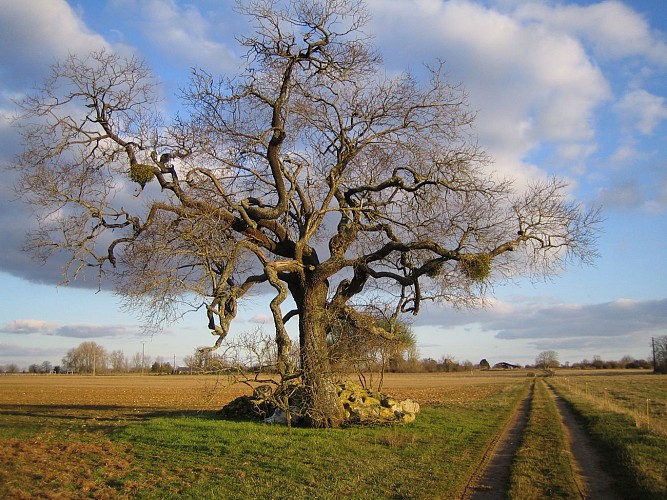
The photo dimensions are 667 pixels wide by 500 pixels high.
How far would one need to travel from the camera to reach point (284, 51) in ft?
56.1

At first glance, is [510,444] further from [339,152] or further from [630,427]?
[339,152]

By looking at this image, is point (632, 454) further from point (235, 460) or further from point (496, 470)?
point (235, 460)

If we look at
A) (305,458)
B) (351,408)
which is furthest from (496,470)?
(351,408)

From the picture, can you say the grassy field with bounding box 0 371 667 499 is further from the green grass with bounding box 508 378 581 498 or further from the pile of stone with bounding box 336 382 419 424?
the pile of stone with bounding box 336 382 419 424

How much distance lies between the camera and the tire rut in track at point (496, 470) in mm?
9758

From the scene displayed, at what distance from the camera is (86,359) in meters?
185

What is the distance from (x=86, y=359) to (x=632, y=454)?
633 ft

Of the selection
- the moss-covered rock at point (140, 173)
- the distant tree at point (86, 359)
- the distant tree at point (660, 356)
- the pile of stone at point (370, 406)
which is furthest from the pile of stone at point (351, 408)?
the distant tree at point (86, 359)

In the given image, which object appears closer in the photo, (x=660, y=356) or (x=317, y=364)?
(x=317, y=364)

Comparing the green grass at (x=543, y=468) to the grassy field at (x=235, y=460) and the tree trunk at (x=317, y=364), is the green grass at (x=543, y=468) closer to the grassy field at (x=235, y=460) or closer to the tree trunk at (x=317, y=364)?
the grassy field at (x=235, y=460)

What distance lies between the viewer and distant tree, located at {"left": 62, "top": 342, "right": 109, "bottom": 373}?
18112cm

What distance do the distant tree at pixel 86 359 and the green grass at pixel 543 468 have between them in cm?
17935

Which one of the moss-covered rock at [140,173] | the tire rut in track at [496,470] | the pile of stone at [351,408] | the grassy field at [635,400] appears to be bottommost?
the grassy field at [635,400]

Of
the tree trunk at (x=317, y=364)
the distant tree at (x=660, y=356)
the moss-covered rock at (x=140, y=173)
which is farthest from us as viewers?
the distant tree at (x=660, y=356)
